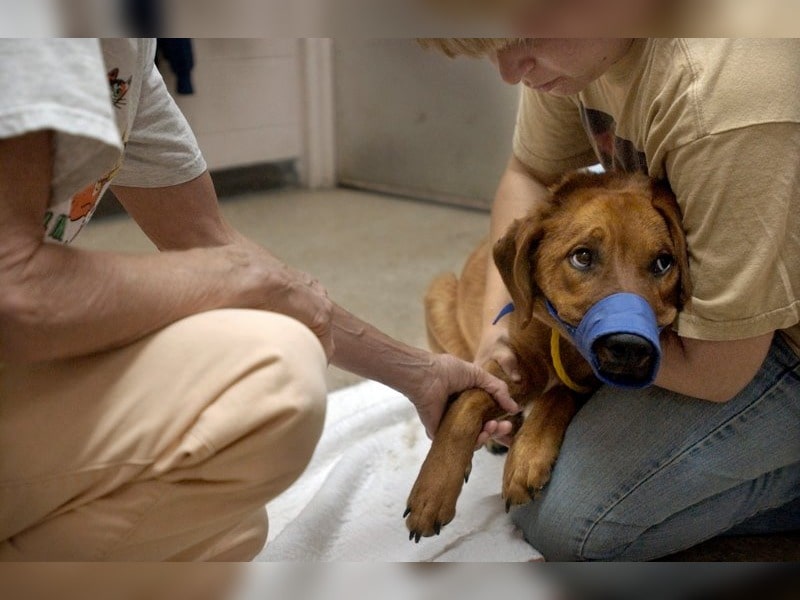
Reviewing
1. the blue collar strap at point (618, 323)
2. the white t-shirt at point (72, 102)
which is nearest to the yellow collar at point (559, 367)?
the blue collar strap at point (618, 323)

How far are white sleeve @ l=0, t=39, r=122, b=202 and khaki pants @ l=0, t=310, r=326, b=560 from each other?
234 millimetres

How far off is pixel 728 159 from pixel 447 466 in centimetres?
63

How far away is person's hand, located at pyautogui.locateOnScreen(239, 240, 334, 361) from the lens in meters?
0.97

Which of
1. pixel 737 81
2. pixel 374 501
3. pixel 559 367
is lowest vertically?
pixel 374 501

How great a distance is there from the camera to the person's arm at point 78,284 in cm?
78

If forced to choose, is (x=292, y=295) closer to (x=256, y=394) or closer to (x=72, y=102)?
(x=256, y=394)

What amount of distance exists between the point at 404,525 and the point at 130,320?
26.8 inches

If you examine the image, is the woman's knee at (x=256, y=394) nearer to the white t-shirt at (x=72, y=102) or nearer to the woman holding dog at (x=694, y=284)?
the white t-shirt at (x=72, y=102)

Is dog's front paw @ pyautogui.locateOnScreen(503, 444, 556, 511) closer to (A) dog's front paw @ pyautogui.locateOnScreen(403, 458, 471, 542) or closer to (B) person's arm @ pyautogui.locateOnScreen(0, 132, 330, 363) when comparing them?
(A) dog's front paw @ pyautogui.locateOnScreen(403, 458, 471, 542)

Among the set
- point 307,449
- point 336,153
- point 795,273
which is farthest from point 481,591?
→ point 336,153

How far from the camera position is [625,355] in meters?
1.08

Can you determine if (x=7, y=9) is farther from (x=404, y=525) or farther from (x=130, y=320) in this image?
(x=404, y=525)

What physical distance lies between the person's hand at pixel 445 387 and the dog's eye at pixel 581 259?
27 centimetres

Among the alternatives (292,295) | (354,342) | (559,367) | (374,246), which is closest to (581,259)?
(559,367)
